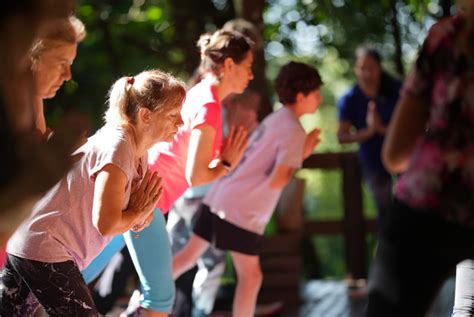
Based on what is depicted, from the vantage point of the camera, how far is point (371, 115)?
834cm

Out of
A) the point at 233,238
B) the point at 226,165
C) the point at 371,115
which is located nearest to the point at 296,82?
the point at 233,238

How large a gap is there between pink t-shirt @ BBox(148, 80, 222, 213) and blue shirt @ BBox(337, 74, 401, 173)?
311 centimetres

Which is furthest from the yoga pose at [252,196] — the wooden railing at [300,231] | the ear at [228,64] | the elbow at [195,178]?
the wooden railing at [300,231]

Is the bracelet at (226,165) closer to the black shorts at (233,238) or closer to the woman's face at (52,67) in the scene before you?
the black shorts at (233,238)

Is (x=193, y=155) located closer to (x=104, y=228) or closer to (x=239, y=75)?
(x=239, y=75)

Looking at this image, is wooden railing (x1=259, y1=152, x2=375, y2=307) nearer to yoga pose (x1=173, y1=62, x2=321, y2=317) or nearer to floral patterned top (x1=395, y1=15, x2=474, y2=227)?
yoga pose (x1=173, y1=62, x2=321, y2=317)

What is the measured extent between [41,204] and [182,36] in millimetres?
5722

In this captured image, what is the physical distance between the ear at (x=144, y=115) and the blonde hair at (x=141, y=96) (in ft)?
0.05

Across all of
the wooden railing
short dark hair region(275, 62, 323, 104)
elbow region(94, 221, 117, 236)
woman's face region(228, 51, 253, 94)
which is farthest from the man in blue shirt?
elbow region(94, 221, 117, 236)

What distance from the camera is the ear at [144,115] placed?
→ 450 centimetres

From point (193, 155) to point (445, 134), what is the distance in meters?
2.18

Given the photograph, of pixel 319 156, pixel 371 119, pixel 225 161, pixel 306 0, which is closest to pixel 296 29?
pixel 306 0

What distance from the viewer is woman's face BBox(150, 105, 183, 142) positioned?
455 centimetres

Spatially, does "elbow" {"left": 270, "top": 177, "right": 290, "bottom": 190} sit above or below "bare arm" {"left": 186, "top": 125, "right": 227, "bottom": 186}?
below
